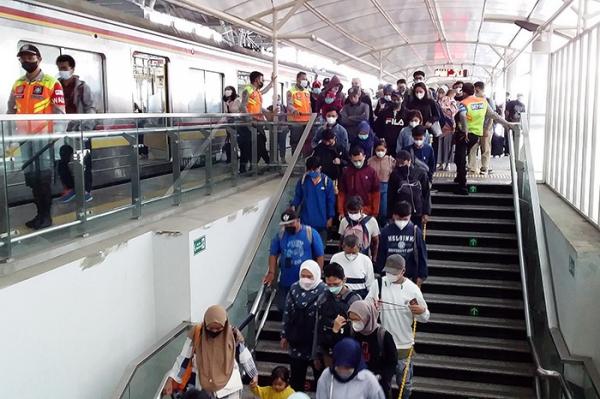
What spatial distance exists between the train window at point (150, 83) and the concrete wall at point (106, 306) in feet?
11.9

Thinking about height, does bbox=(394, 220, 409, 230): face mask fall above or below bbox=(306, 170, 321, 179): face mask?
below

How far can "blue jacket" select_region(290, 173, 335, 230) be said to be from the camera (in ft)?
24.7

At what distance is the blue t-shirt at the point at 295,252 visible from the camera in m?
6.39

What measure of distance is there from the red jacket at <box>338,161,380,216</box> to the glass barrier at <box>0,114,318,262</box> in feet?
5.89

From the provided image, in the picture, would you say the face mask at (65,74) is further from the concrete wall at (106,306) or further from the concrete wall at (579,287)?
the concrete wall at (579,287)

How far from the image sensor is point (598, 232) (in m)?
6.25

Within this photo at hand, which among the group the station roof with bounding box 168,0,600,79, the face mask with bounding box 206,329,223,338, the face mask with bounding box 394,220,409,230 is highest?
the station roof with bounding box 168,0,600,79

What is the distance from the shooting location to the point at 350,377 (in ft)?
13.6

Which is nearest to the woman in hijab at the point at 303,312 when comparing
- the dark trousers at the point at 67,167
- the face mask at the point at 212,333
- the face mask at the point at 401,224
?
the face mask at the point at 212,333

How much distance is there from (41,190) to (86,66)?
4.33 m

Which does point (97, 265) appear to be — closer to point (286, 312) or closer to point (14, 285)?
point (14, 285)

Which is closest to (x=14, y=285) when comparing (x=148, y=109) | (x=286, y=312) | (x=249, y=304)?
(x=286, y=312)

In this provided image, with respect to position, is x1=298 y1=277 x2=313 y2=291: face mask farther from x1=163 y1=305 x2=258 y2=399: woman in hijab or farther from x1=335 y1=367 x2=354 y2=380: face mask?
x1=335 y1=367 x2=354 y2=380: face mask

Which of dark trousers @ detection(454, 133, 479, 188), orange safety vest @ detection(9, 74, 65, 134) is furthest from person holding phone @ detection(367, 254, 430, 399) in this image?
dark trousers @ detection(454, 133, 479, 188)
